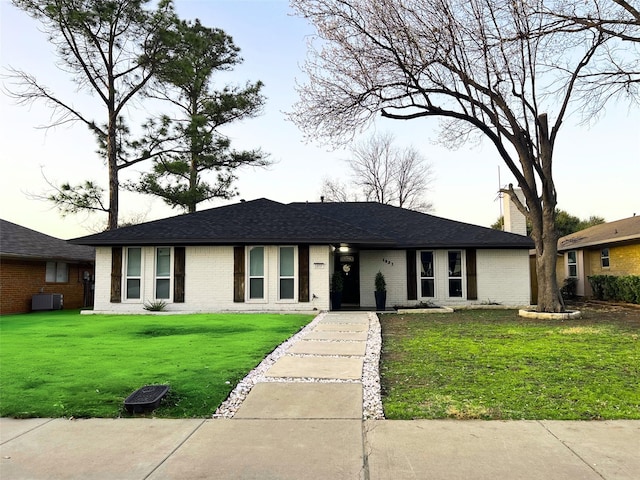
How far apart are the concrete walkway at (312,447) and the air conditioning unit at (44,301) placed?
567 inches

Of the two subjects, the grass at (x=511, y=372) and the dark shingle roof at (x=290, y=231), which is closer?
the grass at (x=511, y=372)

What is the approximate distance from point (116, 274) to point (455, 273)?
39.6ft

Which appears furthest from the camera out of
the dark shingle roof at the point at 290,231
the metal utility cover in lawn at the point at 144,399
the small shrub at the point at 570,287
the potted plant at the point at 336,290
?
the small shrub at the point at 570,287

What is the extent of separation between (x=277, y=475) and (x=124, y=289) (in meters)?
13.3

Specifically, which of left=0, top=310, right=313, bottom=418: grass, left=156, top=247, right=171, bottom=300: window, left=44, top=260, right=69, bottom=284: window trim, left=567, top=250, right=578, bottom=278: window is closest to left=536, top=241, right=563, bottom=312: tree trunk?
left=0, top=310, right=313, bottom=418: grass

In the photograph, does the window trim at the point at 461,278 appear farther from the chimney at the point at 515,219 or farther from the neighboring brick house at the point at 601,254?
the neighboring brick house at the point at 601,254

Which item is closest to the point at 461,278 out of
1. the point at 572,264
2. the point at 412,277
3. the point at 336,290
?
the point at 412,277

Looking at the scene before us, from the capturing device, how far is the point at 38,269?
1684 centimetres

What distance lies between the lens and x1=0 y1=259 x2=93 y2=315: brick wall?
15359 mm

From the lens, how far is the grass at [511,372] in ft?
14.1

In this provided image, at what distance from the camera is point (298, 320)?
1176cm

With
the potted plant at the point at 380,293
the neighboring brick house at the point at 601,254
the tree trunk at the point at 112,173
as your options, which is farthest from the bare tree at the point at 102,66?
the neighboring brick house at the point at 601,254

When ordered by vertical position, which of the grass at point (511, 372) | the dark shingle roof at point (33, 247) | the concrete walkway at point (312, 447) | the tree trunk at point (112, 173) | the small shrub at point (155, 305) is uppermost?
the tree trunk at point (112, 173)

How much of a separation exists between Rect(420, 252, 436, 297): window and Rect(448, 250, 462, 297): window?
70 centimetres
